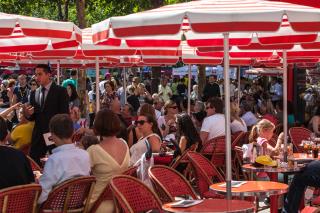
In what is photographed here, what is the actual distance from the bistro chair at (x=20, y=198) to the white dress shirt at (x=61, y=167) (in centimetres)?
38

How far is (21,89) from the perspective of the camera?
20.0m

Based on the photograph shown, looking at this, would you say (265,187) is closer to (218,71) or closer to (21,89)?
(21,89)

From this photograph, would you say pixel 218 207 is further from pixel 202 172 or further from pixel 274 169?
pixel 274 169

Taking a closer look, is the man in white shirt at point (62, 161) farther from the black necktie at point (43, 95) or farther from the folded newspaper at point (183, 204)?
the black necktie at point (43, 95)

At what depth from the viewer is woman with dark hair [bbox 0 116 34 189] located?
5.56 meters

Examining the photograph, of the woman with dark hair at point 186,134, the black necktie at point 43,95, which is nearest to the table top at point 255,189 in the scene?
the woman with dark hair at point 186,134

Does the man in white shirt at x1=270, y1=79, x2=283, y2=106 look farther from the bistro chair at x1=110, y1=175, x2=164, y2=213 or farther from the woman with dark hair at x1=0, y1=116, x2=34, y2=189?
the woman with dark hair at x1=0, y1=116, x2=34, y2=189

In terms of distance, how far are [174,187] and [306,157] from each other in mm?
3258

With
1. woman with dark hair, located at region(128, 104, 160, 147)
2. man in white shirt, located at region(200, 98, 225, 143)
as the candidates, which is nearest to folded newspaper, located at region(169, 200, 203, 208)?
woman with dark hair, located at region(128, 104, 160, 147)

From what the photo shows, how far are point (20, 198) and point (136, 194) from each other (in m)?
0.99

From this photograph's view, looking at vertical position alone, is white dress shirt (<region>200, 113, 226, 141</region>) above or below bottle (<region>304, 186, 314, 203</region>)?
above

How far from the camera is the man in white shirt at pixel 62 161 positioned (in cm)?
587

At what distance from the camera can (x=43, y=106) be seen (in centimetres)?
930

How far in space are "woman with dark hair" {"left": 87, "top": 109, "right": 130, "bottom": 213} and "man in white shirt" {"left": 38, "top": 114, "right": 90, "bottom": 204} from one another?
0.76 feet
